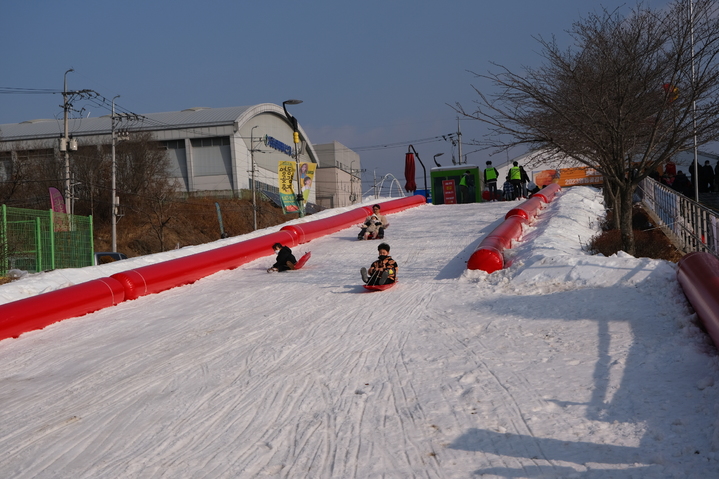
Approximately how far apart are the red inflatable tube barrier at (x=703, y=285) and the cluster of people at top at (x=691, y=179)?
19812 mm

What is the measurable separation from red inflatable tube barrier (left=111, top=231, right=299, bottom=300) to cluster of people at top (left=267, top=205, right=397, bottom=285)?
65 cm

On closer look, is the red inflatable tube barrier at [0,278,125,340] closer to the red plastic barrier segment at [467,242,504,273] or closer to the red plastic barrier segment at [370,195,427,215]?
the red plastic barrier segment at [467,242,504,273]

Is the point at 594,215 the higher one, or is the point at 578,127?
the point at 578,127

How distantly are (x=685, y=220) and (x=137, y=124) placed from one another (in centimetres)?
5523

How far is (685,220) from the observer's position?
47.6 ft

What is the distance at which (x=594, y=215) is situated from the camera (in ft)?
70.4

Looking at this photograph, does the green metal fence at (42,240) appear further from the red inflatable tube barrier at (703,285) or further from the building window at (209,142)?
the building window at (209,142)

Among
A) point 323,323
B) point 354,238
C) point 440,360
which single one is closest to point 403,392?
point 440,360

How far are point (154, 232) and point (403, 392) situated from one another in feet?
154

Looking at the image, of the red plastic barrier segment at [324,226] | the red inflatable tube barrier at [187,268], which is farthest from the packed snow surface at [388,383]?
the red plastic barrier segment at [324,226]

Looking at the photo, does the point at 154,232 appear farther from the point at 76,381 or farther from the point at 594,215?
the point at 76,381

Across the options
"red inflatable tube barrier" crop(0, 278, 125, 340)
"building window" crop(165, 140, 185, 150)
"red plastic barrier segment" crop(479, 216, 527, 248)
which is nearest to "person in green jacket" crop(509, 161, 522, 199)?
"red plastic barrier segment" crop(479, 216, 527, 248)

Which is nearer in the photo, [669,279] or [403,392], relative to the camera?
[403,392]

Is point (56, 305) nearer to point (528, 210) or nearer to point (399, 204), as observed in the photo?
point (528, 210)
